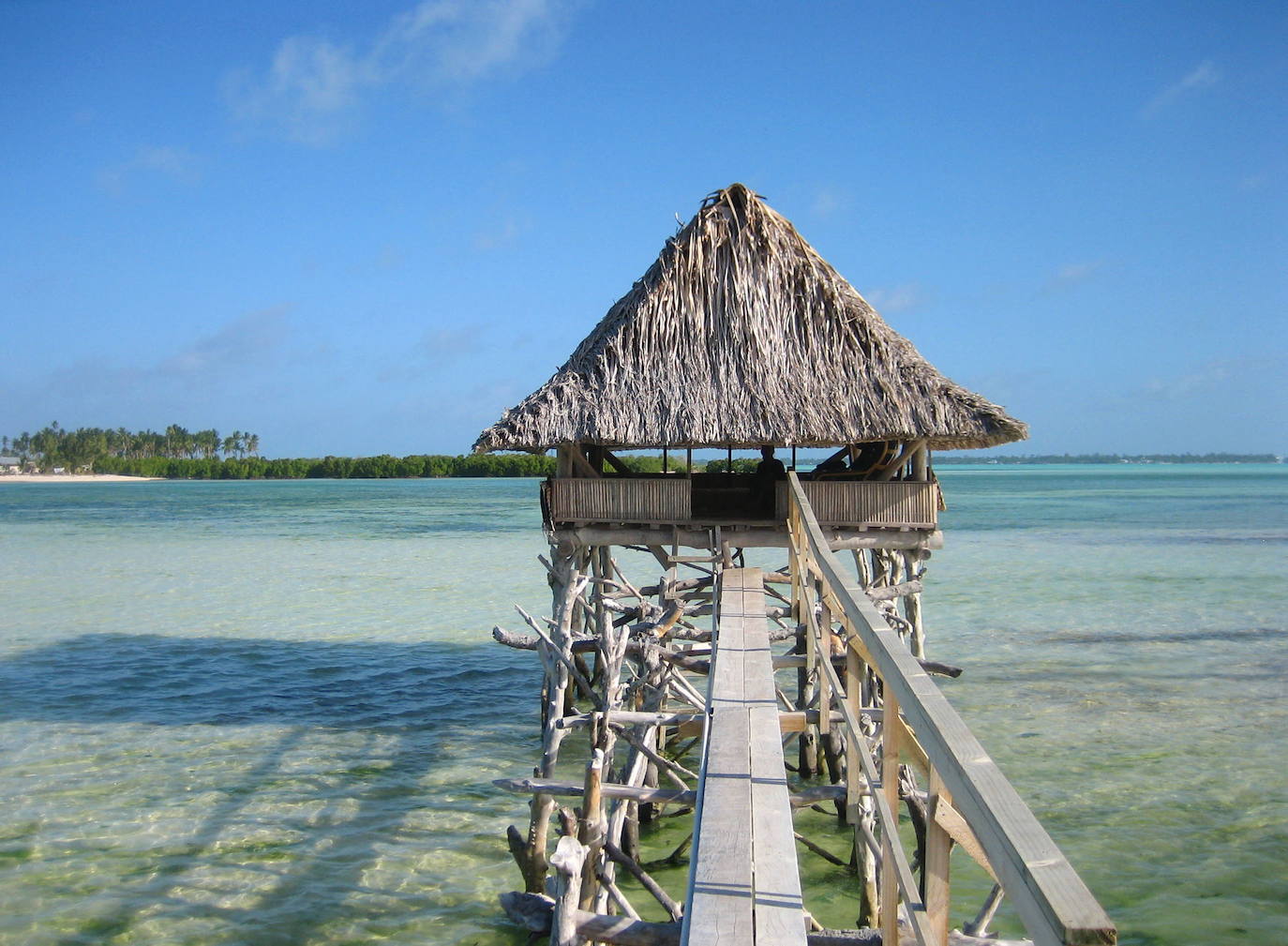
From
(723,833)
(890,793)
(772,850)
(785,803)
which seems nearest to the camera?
(890,793)

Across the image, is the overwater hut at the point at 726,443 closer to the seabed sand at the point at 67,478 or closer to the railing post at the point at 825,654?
the railing post at the point at 825,654

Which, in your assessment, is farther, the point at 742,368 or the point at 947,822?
the point at 742,368

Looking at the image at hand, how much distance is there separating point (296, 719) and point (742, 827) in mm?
9214

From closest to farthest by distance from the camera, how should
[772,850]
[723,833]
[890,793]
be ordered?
1. [890,793]
2. [772,850]
3. [723,833]

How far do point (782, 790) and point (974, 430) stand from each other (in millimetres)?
6519

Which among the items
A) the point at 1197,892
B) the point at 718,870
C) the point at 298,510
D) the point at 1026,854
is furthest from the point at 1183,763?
the point at 298,510

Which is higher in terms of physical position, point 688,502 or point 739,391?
point 739,391

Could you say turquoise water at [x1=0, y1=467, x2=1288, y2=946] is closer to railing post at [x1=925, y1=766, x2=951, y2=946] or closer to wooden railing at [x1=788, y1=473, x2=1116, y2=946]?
wooden railing at [x1=788, y1=473, x2=1116, y2=946]

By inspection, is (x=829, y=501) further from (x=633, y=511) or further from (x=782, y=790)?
(x=782, y=790)

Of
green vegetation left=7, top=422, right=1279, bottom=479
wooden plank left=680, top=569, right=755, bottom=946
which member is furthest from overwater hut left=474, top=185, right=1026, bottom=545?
green vegetation left=7, top=422, right=1279, bottom=479

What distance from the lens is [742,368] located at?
30.9 feet

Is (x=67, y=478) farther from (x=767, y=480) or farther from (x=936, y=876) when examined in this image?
(x=936, y=876)

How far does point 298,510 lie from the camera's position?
5200 centimetres

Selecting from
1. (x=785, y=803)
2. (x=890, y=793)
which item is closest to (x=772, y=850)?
(x=785, y=803)
